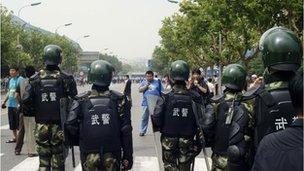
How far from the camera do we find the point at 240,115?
14.4ft

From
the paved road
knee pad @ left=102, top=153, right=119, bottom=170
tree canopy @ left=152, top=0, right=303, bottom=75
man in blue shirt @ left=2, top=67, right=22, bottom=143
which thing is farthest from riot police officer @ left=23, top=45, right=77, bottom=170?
tree canopy @ left=152, top=0, right=303, bottom=75

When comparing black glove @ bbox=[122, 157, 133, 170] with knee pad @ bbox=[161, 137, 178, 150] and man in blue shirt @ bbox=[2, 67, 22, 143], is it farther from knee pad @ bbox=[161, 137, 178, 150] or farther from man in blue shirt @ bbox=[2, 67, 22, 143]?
man in blue shirt @ bbox=[2, 67, 22, 143]

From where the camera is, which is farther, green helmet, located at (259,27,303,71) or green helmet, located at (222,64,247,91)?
green helmet, located at (222,64,247,91)

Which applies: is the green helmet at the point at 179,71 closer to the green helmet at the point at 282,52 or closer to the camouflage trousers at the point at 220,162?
the camouflage trousers at the point at 220,162

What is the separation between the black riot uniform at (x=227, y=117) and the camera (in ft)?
14.4

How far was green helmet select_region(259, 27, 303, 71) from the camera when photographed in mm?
3871

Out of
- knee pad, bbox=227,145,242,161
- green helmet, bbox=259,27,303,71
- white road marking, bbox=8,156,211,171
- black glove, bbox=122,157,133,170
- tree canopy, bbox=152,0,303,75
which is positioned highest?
tree canopy, bbox=152,0,303,75

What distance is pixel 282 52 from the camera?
12.6 ft

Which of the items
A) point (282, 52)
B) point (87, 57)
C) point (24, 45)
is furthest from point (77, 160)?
point (87, 57)

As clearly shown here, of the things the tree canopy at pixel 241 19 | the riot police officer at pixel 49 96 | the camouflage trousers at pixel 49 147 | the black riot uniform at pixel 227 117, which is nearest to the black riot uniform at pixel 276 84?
the black riot uniform at pixel 227 117

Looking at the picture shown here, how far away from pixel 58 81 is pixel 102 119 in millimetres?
1888

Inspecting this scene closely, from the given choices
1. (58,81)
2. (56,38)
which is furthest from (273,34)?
(56,38)

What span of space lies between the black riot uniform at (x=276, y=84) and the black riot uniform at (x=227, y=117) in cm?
35

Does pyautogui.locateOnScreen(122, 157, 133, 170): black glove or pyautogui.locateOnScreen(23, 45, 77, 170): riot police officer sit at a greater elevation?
pyautogui.locateOnScreen(23, 45, 77, 170): riot police officer
